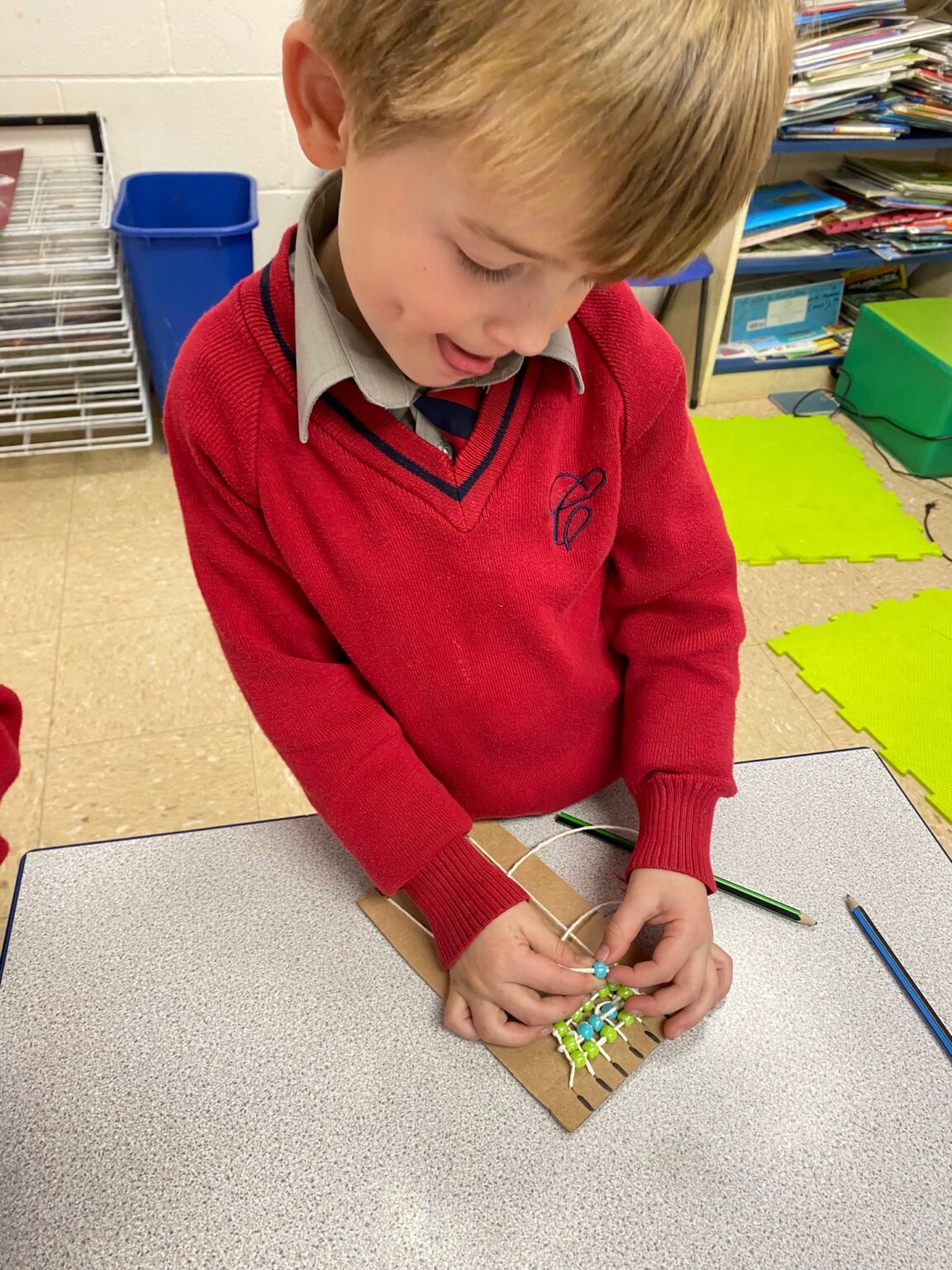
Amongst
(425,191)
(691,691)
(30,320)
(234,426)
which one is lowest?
(30,320)

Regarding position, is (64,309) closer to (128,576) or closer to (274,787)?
(128,576)

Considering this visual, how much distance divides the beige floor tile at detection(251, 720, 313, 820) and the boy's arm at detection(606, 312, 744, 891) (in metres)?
0.79

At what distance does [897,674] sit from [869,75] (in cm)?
136

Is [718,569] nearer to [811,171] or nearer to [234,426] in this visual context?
[234,426]

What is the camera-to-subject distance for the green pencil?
1.99 ft

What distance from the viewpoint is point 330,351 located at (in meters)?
0.53

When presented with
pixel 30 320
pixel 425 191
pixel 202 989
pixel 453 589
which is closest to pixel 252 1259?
pixel 202 989

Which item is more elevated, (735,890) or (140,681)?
(735,890)

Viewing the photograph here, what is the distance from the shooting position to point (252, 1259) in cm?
45

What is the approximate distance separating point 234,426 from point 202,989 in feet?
1.11

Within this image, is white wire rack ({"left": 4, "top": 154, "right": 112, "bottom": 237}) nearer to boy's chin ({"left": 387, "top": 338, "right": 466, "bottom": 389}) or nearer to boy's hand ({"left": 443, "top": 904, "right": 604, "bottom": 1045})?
boy's chin ({"left": 387, "top": 338, "right": 466, "bottom": 389})

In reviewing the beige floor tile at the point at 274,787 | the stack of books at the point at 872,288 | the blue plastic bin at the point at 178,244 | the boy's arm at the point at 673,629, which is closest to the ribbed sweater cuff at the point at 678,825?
the boy's arm at the point at 673,629

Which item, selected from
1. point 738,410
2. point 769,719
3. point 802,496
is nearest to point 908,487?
point 802,496

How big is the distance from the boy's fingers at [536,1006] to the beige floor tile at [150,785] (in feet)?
2.99
